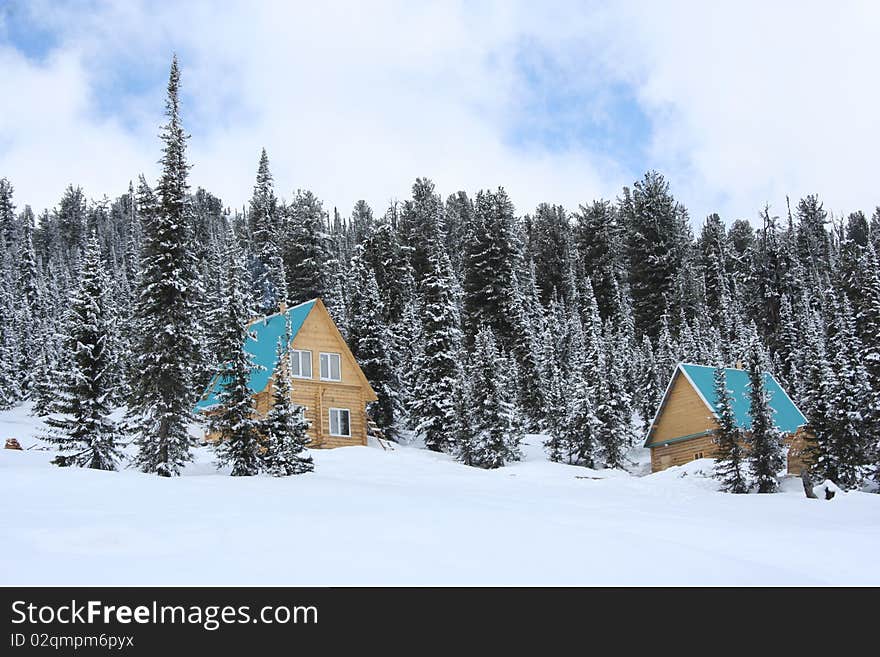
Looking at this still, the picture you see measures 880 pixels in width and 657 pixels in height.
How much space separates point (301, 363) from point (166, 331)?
13.1 meters

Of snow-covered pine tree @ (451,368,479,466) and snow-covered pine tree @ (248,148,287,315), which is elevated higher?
snow-covered pine tree @ (248,148,287,315)

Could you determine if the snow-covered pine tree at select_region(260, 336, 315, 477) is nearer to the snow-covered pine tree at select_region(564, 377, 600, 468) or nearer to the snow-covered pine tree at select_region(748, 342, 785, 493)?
the snow-covered pine tree at select_region(748, 342, 785, 493)

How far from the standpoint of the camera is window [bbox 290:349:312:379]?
132 feet

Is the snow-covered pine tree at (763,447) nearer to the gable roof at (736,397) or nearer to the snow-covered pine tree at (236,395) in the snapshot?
the gable roof at (736,397)

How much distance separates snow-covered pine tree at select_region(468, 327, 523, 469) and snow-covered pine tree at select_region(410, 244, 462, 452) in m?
4.20

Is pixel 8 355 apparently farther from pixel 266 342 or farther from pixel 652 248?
pixel 652 248

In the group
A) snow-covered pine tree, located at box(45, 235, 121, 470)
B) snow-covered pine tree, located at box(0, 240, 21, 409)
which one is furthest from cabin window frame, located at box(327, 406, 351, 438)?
snow-covered pine tree, located at box(0, 240, 21, 409)

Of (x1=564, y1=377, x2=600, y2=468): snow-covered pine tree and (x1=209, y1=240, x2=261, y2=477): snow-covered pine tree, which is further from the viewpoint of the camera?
(x1=564, y1=377, x2=600, y2=468): snow-covered pine tree

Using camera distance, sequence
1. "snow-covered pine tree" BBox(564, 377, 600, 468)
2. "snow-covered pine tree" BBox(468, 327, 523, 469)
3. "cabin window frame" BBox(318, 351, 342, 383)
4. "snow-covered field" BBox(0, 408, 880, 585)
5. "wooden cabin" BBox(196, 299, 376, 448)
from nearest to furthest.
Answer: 1. "snow-covered field" BBox(0, 408, 880, 585)
2. "snow-covered pine tree" BBox(468, 327, 523, 469)
3. "snow-covered pine tree" BBox(564, 377, 600, 468)
4. "wooden cabin" BBox(196, 299, 376, 448)
5. "cabin window frame" BBox(318, 351, 342, 383)

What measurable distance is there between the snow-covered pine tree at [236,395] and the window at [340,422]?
1388 cm

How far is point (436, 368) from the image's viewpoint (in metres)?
44.9

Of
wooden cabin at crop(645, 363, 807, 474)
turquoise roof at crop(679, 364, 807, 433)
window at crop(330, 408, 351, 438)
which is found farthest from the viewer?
window at crop(330, 408, 351, 438)

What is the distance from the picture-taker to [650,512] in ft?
55.8
